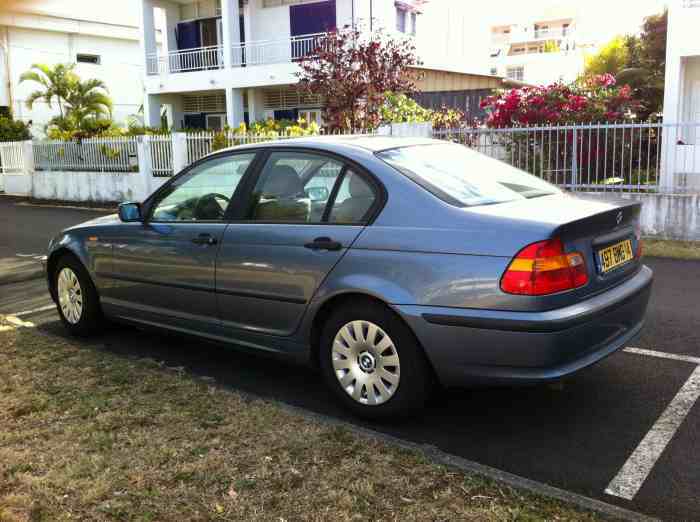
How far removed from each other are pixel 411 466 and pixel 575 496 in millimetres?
739

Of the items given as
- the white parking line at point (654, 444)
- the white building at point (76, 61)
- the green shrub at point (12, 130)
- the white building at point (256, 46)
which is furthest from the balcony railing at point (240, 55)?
the white parking line at point (654, 444)

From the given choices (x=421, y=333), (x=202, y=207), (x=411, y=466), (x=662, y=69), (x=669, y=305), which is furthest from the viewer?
(x=662, y=69)

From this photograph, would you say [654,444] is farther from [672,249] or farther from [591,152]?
[591,152]

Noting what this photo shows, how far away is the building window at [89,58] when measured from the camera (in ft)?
103

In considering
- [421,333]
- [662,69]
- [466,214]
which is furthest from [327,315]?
[662,69]

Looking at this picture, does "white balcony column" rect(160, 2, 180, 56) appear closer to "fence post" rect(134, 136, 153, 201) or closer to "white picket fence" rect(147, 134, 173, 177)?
"fence post" rect(134, 136, 153, 201)

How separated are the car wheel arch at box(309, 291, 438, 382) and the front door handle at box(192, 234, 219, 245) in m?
0.92

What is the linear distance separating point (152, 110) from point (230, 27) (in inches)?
211

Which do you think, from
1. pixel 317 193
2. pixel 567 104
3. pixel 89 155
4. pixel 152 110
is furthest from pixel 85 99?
pixel 317 193

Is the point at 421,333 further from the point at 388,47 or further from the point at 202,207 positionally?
the point at 388,47

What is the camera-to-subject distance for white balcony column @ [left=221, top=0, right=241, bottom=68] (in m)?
24.3

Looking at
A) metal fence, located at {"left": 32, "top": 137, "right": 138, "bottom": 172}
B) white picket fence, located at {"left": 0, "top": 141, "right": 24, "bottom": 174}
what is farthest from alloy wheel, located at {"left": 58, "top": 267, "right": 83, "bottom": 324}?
white picket fence, located at {"left": 0, "top": 141, "right": 24, "bottom": 174}

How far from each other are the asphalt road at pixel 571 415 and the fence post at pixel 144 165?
39.8ft

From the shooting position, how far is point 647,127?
9.95m
